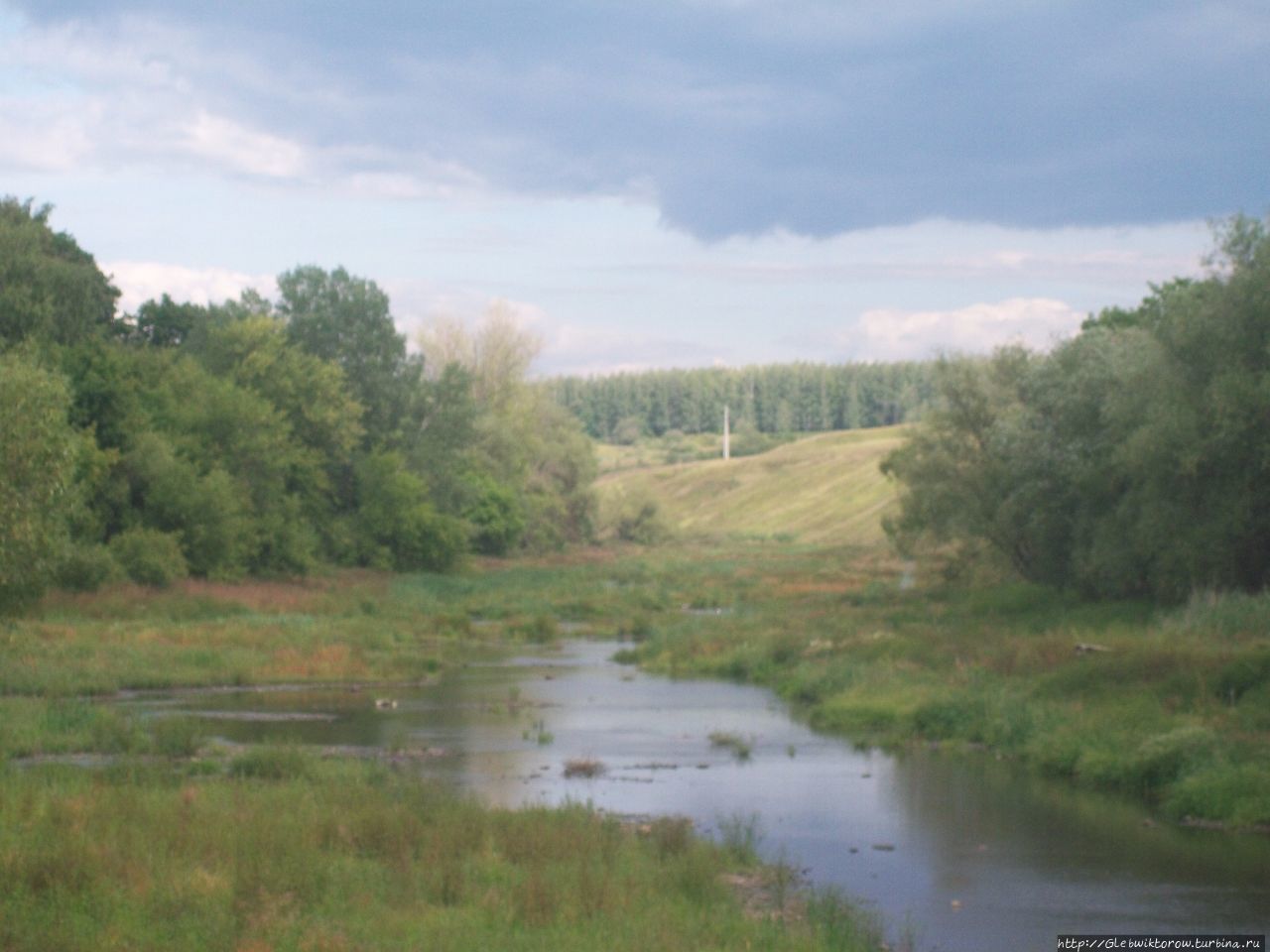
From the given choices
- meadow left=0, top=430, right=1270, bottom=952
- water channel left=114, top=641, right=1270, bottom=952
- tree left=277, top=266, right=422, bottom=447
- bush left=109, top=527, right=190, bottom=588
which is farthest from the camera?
tree left=277, top=266, right=422, bottom=447

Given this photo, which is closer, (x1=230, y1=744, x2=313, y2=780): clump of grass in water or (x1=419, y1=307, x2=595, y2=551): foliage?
(x1=230, y1=744, x2=313, y2=780): clump of grass in water

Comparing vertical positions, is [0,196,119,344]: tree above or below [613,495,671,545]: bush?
above

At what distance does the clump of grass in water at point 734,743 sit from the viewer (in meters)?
26.6

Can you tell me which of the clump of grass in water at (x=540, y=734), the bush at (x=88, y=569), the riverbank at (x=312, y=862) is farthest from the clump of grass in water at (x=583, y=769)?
the bush at (x=88, y=569)

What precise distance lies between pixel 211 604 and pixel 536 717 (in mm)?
23306

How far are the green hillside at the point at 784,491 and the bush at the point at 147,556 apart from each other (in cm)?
6724

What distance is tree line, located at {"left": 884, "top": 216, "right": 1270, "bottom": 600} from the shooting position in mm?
34281

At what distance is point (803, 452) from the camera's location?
18125 centimetres

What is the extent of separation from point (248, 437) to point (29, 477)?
1345 inches

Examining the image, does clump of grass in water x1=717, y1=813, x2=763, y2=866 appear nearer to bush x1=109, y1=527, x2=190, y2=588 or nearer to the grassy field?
the grassy field

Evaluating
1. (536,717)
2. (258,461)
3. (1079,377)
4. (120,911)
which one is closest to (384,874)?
(120,911)

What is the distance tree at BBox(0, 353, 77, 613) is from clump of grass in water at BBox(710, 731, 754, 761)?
14417 mm

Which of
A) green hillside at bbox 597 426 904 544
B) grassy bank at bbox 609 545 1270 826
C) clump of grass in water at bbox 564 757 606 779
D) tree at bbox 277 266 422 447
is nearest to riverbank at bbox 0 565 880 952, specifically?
clump of grass in water at bbox 564 757 606 779

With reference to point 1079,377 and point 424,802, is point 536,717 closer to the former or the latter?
point 424,802
